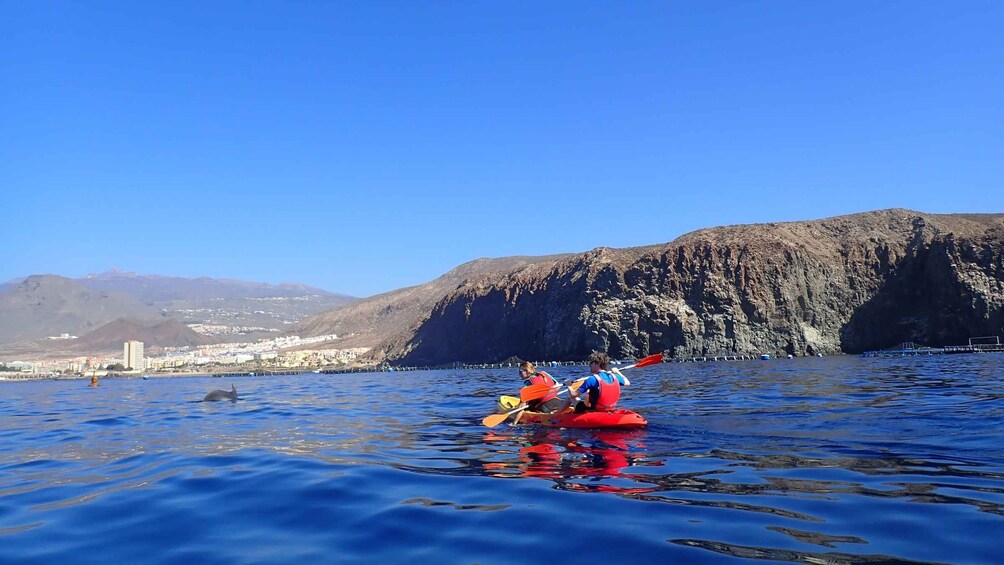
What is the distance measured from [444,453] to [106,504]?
534 cm

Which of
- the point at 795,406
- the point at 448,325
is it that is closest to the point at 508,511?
the point at 795,406

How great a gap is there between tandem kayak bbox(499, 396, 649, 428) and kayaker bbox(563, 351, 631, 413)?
0.31 meters

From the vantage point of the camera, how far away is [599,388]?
47.3 ft

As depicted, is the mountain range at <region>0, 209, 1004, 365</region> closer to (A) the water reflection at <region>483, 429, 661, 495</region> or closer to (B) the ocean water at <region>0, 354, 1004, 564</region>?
(B) the ocean water at <region>0, 354, 1004, 564</region>

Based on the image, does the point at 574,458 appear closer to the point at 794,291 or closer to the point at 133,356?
the point at 794,291

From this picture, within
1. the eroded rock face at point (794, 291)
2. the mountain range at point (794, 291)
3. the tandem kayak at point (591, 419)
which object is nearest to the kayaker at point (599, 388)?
the tandem kayak at point (591, 419)

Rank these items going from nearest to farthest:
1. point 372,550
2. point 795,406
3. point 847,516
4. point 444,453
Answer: point 372,550, point 847,516, point 444,453, point 795,406

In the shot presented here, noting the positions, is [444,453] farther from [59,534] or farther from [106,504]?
[59,534]

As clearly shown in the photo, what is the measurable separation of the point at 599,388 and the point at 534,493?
673 centimetres

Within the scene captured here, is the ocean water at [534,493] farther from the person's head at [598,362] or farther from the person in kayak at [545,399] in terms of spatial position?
the person in kayak at [545,399]

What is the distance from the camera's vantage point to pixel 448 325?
136 m

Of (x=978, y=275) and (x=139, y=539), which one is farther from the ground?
(x=978, y=275)

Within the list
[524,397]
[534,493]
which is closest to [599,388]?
[524,397]

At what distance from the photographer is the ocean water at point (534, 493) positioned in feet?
18.5
